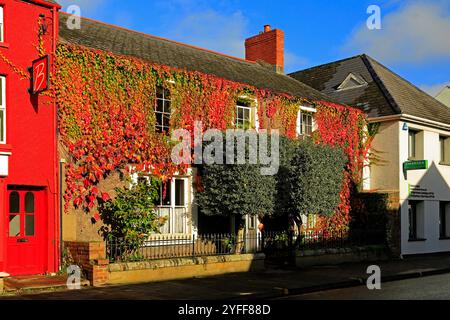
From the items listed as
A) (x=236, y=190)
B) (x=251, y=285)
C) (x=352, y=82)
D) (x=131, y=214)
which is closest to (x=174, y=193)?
(x=236, y=190)

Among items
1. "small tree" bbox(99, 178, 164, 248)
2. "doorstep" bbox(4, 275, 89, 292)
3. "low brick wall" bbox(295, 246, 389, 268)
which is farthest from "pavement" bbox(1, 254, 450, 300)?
"small tree" bbox(99, 178, 164, 248)

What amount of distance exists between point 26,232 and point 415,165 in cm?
1535

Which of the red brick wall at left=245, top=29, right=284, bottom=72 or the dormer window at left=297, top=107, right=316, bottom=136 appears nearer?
the dormer window at left=297, top=107, right=316, bottom=136

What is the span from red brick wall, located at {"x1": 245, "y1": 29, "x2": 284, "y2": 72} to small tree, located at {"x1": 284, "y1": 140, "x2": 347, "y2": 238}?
9742mm

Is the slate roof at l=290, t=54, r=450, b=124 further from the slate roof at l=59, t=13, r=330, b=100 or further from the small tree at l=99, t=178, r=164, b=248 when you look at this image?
the small tree at l=99, t=178, r=164, b=248

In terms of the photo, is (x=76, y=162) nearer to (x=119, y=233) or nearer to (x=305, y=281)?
(x=119, y=233)

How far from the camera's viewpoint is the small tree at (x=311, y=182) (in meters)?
17.8

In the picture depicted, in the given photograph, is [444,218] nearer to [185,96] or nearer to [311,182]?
[311,182]

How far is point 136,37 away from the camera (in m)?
21.6

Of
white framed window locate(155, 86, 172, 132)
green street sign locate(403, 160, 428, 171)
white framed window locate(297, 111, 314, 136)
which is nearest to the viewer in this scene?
white framed window locate(155, 86, 172, 132)

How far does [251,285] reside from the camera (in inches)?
543

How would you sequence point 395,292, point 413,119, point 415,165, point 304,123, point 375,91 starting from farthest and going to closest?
point 375,91, point 413,119, point 415,165, point 304,123, point 395,292

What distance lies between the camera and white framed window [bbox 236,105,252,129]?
19862 millimetres

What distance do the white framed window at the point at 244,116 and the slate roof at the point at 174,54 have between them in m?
1.15
